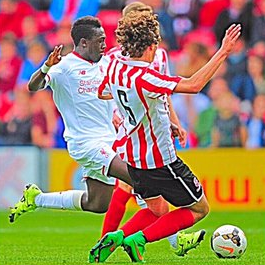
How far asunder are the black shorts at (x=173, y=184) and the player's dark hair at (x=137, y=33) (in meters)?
0.93

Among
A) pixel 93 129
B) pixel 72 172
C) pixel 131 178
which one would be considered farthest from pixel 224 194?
pixel 131 178

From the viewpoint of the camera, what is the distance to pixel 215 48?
57.7ft

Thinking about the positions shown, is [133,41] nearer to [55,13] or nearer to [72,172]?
[72,172]

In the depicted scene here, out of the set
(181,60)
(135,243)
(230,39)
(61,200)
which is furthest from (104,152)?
(181,60)

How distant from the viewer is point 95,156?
982cm

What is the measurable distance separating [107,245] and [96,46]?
2337 mm

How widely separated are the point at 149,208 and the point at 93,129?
136cm

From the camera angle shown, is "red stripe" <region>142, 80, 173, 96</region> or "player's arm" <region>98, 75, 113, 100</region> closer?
"red stripe" <region>142, 80, 173, 96</region>

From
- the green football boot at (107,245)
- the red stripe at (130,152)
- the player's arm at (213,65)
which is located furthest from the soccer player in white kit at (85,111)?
the player's arm at (213,65)

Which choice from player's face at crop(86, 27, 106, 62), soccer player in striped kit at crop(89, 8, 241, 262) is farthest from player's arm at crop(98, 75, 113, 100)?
player's face at crop(86, 27, 106, 62)

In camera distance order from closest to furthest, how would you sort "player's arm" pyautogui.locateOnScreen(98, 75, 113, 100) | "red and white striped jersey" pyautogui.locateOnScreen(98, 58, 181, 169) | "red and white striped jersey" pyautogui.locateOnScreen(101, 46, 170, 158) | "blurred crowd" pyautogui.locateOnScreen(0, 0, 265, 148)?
"red and white striped jersey" pyautogui.locateOnScreen(98, 58, 181, 169) < "player's arm" pyautogui.locateOnScreen(98, 75, 113, 100) < "red and white striped jersey" pyautogui.locateOnScreen(101, 46, 170, 158) < "blurred crowd" pyautogui.locateOnScreen(0, 0, 265, 148)

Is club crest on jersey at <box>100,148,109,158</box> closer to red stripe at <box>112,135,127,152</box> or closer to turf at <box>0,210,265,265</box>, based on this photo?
red stripe at <box>112,135,127,152</box>

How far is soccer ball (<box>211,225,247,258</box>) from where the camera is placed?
916 centimetres

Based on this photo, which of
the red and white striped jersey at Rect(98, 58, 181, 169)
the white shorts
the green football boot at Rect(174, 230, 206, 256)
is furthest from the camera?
the white shorts
